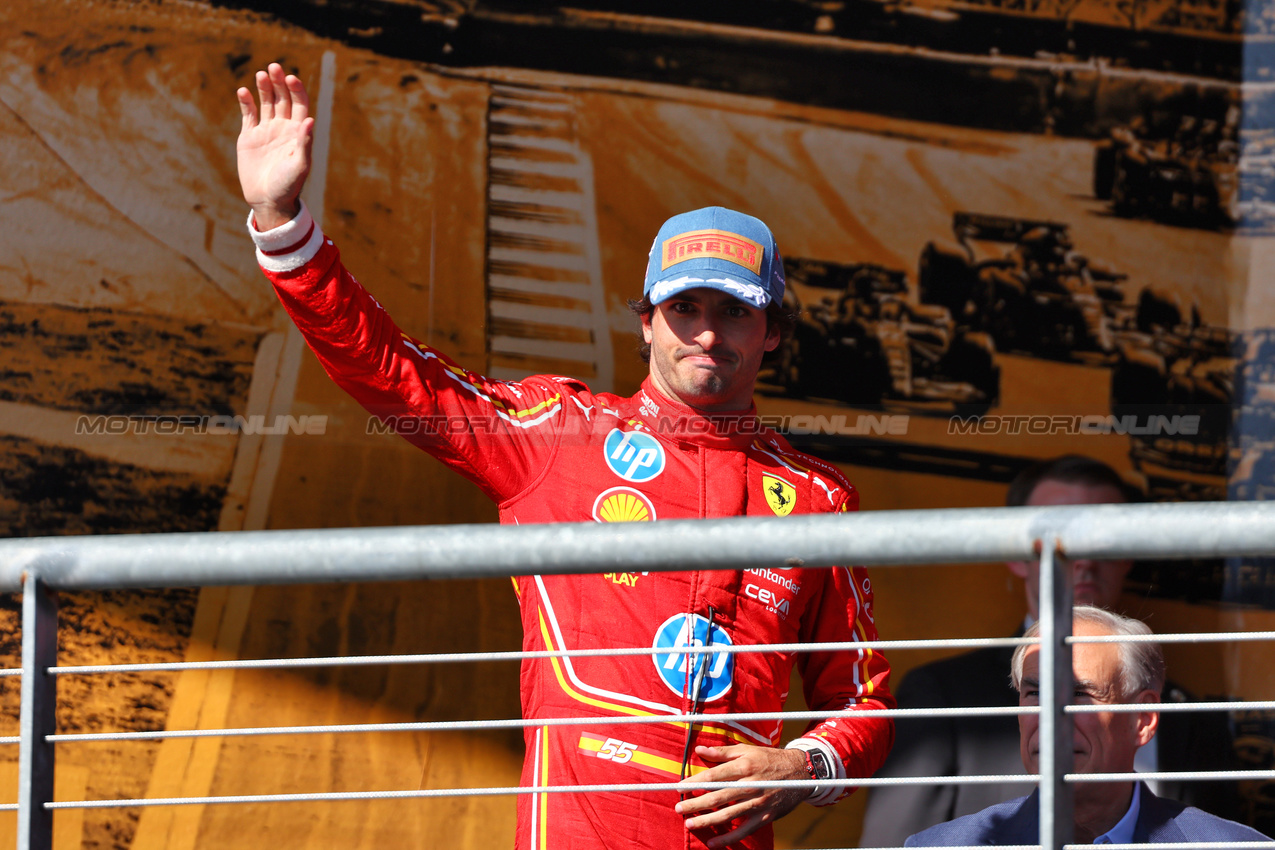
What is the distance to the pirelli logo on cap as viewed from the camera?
187 centimetres

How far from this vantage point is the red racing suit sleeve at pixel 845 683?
170cm

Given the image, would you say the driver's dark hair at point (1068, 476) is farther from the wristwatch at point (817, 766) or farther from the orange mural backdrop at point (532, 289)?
the wristwatch at point (817, 766)

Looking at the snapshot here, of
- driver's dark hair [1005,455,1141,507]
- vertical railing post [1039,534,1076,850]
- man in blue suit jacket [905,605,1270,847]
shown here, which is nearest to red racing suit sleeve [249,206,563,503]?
man in blue suit jacket [905,605,1270,847]

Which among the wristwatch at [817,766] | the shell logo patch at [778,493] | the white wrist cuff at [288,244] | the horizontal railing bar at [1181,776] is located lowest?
the horizontal railing bar at [1181,776]

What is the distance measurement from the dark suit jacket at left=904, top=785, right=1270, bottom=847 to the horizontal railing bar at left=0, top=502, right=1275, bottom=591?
88 cm

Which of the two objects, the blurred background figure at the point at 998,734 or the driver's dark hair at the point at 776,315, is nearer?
the driver's dark hair at the point at 776,315

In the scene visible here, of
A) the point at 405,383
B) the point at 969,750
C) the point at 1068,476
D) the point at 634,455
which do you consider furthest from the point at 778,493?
the point at 1068,476

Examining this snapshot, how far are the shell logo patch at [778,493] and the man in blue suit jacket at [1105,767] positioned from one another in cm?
42

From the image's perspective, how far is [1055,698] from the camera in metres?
1.05

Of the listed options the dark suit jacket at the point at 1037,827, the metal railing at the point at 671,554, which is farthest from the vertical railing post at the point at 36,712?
the dark suit jacket at the point at 1037,827

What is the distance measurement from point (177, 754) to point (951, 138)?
2539 millimetres

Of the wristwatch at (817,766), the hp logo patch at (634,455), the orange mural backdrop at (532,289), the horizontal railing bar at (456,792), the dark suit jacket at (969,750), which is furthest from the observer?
the orange mural backdrop at (532,289)

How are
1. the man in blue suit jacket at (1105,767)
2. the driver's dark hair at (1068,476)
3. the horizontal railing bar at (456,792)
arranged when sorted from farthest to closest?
1. the driver's dark hair at (1068,476)
2. the man in blue suit jacket at (1105,767)
3. the horizontal railing bar at (456,792)

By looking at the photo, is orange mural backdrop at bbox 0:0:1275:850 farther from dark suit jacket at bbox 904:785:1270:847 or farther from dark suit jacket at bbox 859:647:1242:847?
dark suit jacket at bbox 904:785:1270:847
